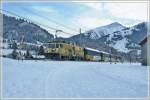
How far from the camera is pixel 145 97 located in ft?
38.2

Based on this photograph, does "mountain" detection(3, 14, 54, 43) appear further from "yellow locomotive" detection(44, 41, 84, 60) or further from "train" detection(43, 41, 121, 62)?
"yellow locomotive" detection(44, 41, 84, 60)

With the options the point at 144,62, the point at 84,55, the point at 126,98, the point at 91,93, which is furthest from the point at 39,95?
the point at 84,55

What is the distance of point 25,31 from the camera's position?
17038 cm

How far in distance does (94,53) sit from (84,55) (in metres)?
6.85

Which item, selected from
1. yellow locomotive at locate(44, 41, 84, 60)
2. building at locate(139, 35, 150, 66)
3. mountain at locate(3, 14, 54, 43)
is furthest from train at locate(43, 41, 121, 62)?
mountain at locate(3, 14, 54, 43)

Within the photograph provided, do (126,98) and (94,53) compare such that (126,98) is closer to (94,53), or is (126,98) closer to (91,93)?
(91,93)

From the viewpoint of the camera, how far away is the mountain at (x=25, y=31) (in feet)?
532

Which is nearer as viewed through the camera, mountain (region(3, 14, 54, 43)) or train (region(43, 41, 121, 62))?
train (region(43, 41, 121, 62))

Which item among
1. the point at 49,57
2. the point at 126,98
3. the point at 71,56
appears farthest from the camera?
the point at 71,56

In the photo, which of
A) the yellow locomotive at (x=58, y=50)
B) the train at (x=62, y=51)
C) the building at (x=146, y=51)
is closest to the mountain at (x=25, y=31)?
the train at (x=62, y=51)

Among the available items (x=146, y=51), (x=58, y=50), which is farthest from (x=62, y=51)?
(x=146, y=51)

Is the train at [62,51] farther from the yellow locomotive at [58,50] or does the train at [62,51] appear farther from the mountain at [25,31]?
the mountain at [25,31]

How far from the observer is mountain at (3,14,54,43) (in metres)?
162

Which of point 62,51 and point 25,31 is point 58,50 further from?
point 25,31
